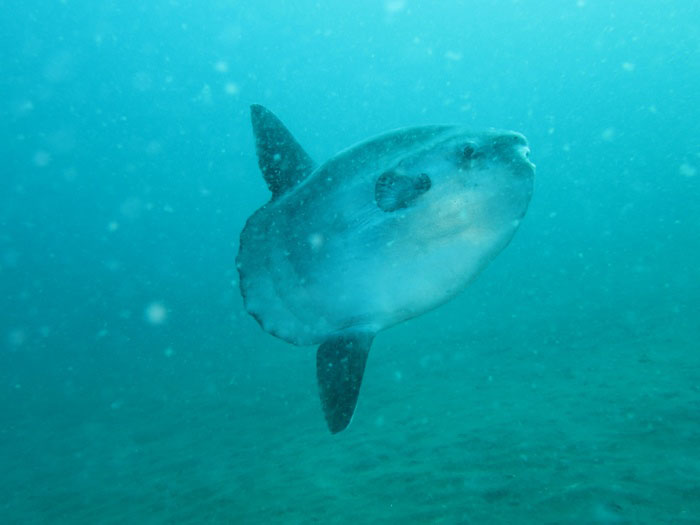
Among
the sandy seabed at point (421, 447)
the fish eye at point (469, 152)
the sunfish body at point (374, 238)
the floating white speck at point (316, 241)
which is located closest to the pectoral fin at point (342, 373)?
the sunfish body at point (374, 238)

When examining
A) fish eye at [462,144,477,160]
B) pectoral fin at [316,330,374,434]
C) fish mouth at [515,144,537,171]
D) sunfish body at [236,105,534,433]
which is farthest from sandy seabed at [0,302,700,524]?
fish eye at [462,144,477,160]

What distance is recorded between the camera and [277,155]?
210 centimetres

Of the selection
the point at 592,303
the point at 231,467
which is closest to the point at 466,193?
the point at 231,467

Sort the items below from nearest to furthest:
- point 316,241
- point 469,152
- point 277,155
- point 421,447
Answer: point 469,152
point 316,241
point 277,155
point 421,447

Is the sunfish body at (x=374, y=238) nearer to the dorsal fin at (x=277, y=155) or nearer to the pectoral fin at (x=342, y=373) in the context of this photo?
the pectoral fin at (x=342, y=373)

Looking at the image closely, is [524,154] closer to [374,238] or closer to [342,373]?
[374,238]

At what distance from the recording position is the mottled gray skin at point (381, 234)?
1438 millimetres

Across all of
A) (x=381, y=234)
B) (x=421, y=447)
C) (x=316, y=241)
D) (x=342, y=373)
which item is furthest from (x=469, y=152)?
(x=421, y=447)

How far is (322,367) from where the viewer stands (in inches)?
67.2

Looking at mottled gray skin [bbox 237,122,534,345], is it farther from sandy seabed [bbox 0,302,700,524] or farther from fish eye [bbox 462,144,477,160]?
sandy seabed [bbox 0,302,700,524]

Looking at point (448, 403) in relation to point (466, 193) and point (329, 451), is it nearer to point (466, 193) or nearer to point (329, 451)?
point (329, 451)

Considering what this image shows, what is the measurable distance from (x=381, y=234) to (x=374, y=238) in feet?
0.09

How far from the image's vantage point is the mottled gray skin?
144 cm

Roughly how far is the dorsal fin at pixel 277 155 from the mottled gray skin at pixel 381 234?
0.28 metres
